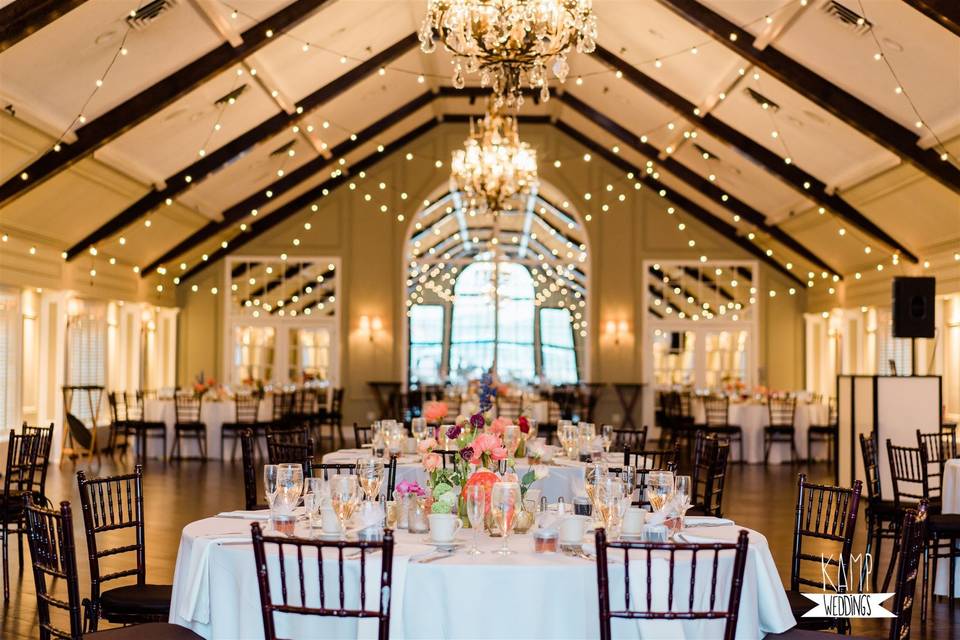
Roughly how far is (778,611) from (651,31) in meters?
9.15

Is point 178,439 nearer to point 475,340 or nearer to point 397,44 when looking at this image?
point 397,44

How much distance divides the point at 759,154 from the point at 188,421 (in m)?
7.92

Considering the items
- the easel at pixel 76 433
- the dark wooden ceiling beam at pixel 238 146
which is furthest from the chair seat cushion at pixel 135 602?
the dark wooden ceiling beam at pixel 238 146

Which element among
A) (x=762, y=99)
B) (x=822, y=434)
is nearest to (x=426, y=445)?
(x=762, y=99)

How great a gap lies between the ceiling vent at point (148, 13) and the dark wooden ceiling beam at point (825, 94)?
452cm

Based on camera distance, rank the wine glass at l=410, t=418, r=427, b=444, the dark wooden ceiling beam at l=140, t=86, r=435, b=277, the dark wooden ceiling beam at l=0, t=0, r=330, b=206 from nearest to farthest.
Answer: the wine glass at l=410, t=418, r=427, b=444, the dark wooden ceiling beam at l=0, t=0, r=330, b=206, the dark wooden ceiling beam at l=140, t=86, r=435, b=277

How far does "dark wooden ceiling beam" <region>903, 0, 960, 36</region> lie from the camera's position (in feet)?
25.1

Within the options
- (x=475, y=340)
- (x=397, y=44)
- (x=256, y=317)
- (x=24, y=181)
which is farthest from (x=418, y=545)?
(x=475, y=340)

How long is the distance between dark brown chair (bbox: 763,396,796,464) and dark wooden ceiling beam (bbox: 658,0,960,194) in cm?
488

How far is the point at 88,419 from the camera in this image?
15031 mm

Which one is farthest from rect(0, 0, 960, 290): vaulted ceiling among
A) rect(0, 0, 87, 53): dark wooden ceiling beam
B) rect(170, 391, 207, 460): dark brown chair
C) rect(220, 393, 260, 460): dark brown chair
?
rect(220, 393, 260, 460): dark brown chair

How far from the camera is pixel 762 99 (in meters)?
11.9

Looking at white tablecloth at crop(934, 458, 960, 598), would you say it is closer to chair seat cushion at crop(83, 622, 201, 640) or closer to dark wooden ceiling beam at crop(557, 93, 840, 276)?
chair seat cushion at crop(83, 622, 201, 640)

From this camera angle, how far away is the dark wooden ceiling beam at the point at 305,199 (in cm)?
1834
